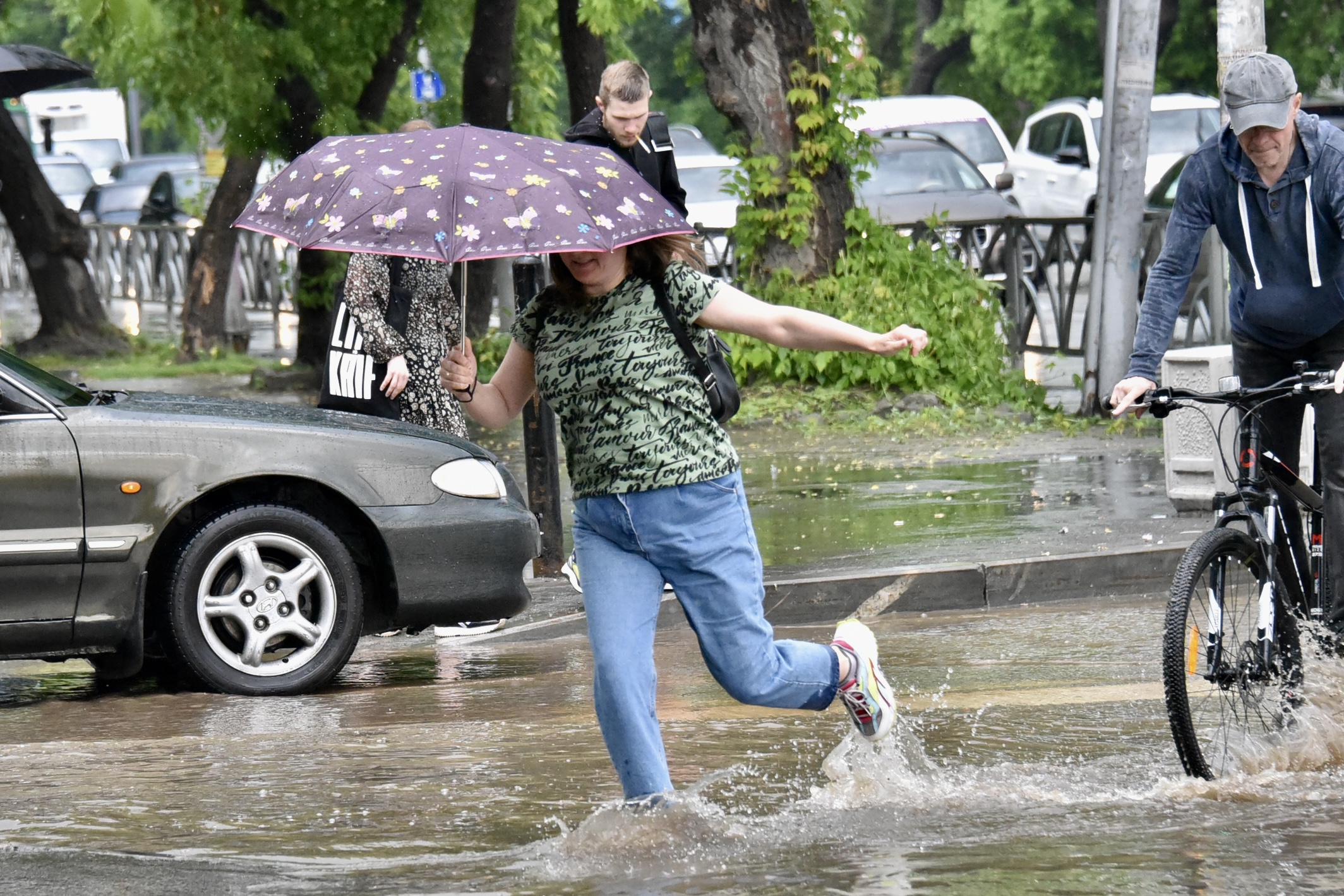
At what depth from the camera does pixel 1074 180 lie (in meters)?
24.8

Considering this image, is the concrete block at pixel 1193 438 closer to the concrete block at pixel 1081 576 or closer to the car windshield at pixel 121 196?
the concrete block at pixel 1081 576

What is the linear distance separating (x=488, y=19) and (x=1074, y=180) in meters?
10.0

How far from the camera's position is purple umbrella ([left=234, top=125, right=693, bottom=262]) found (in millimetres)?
4422

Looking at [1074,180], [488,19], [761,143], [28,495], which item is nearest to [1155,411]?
[28,495]

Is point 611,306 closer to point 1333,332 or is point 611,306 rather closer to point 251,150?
point 1333,332

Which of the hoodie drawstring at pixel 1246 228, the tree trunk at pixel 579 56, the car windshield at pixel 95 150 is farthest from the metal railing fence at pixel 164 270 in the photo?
the car windshield at pixel 95 150

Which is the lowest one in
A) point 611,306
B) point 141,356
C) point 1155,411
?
point 141,356

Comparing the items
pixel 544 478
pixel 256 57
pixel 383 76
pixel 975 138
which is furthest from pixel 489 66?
pixel 975 138

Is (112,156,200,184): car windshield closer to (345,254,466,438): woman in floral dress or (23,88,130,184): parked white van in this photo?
(23,88,130,184): parked white van

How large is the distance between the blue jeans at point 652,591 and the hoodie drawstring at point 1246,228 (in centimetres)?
163

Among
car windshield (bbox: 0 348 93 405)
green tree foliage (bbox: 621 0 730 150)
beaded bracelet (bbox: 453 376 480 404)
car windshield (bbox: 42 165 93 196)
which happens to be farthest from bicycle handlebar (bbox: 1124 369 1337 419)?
green tree foliage (bbox: 621 0 730 150)

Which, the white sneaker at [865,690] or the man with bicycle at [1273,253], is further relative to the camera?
the man with bicycle at [1273,253]

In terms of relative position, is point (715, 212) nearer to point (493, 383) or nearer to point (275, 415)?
point (275, 415)

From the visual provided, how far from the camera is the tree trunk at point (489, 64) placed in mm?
17297
